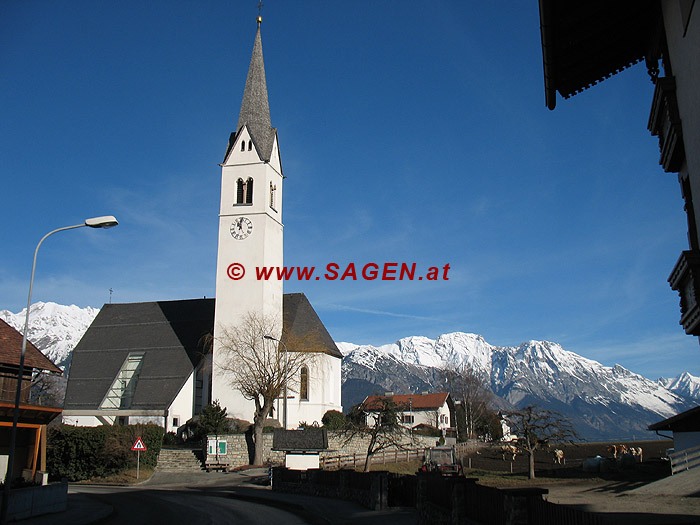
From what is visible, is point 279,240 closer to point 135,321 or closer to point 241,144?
point 241,144

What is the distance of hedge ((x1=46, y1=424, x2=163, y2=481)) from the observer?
1475 inches

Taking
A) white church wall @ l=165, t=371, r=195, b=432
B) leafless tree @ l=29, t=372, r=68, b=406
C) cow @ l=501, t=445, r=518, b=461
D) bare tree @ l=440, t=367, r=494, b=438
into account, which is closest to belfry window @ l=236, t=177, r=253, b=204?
white church wall @ l=165, t=371, r=195, b=432

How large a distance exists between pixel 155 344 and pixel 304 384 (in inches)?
555

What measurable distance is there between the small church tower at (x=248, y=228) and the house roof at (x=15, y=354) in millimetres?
24565

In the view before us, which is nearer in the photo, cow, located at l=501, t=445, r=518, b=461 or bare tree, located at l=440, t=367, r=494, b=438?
cow, located at l=501, t=445, r=518, b=461

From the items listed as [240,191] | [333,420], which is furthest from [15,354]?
[240,191]

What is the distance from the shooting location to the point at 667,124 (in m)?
10.3

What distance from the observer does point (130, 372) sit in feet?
176

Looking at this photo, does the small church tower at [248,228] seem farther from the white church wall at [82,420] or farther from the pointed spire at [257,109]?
the white church wall at [82,420]

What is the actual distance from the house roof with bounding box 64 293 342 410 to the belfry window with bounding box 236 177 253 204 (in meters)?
10.5

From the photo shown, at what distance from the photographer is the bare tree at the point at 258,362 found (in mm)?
44019

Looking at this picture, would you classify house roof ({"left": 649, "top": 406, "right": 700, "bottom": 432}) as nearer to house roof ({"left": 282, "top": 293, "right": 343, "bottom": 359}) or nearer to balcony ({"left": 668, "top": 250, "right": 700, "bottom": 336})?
balcony ({"left": 668, "top": 250, "right": 700, "bottom": 336})

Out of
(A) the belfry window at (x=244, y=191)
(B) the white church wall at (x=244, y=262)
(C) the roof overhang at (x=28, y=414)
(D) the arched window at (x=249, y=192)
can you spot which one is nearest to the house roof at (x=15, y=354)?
(C) the roof overhang at (x=28, y=414)

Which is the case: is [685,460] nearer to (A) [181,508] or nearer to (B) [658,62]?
(A) [181,508]
